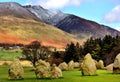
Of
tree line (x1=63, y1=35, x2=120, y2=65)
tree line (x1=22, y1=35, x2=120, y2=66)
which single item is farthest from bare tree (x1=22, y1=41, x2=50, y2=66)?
tree line (x1=63, y1=35, x2=120, y2=65)

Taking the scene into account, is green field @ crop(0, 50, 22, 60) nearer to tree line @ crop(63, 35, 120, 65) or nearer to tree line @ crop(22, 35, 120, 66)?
tree line @ crop(22, 35, 120, 66)

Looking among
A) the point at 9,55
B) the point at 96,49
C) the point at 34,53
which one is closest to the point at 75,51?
the point at 96,49

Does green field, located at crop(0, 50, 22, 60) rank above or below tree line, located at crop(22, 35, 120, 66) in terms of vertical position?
above

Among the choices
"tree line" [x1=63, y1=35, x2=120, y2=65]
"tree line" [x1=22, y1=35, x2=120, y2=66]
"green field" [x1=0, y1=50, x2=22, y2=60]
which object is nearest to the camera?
"tree line" [x1=63, y1=35, x2=120, y2=65]

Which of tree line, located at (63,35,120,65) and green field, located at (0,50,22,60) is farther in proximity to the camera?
green field, located at (0,50,22,60)

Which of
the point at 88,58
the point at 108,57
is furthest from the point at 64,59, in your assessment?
the point at 88,58

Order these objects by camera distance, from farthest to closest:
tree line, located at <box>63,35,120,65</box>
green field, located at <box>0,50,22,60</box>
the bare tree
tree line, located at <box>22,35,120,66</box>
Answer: green field, located at <box>0,50,22,60</box> → the bare tree → tree line, located at <box>22,35,120,66</box> → tree line, located at <box>63,35,120,65</box>

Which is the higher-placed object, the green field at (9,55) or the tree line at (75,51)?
the green field at (9,55)

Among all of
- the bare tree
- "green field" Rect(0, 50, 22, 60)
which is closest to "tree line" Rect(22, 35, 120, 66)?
the bare tree

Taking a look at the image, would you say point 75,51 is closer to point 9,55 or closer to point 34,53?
point 34,53

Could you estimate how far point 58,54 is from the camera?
374 feet

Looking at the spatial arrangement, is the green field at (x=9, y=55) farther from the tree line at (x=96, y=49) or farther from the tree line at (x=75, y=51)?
the tree line at (x=96, y=49)

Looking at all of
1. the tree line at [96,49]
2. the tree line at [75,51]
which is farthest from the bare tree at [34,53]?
the tree line at [96,49]

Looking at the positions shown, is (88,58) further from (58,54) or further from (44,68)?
(58,54)
